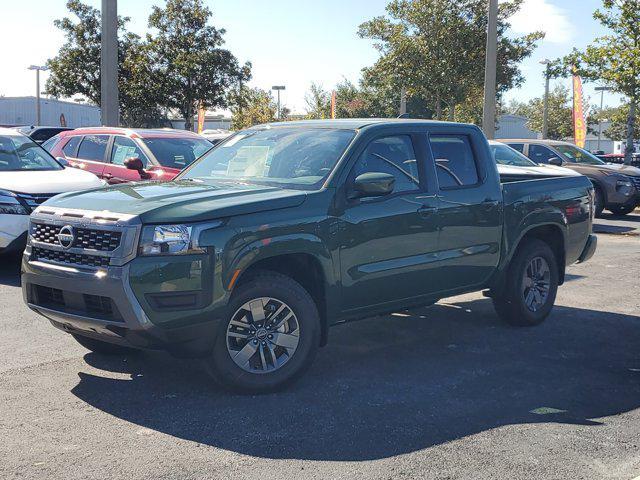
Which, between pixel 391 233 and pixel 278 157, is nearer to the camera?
pixel 391 233

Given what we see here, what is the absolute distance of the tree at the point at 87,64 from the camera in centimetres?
3544

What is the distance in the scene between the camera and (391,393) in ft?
17.1

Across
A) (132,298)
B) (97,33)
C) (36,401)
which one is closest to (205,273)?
(132,298)

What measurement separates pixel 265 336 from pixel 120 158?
7798 mm

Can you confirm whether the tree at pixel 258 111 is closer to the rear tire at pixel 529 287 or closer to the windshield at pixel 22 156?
the windshield at pixel 22 156

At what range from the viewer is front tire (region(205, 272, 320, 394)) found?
4.95 m

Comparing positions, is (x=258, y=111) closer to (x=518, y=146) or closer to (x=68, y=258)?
(x=518, y=146)

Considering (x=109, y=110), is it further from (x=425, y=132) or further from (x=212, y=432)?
(x=212, y=432)

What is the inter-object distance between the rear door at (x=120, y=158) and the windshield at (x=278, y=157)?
18.6ft

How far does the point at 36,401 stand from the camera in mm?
4910

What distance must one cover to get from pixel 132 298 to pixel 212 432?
91 cm

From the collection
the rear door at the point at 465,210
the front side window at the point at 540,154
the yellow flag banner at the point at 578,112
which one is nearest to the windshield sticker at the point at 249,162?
the rear door at the point at 465,210

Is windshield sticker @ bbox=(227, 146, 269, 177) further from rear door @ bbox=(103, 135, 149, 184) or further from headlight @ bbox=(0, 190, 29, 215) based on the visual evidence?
rear door @ bbox=(103, 135, 149, 184)

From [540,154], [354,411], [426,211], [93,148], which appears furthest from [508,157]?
[354,411]
